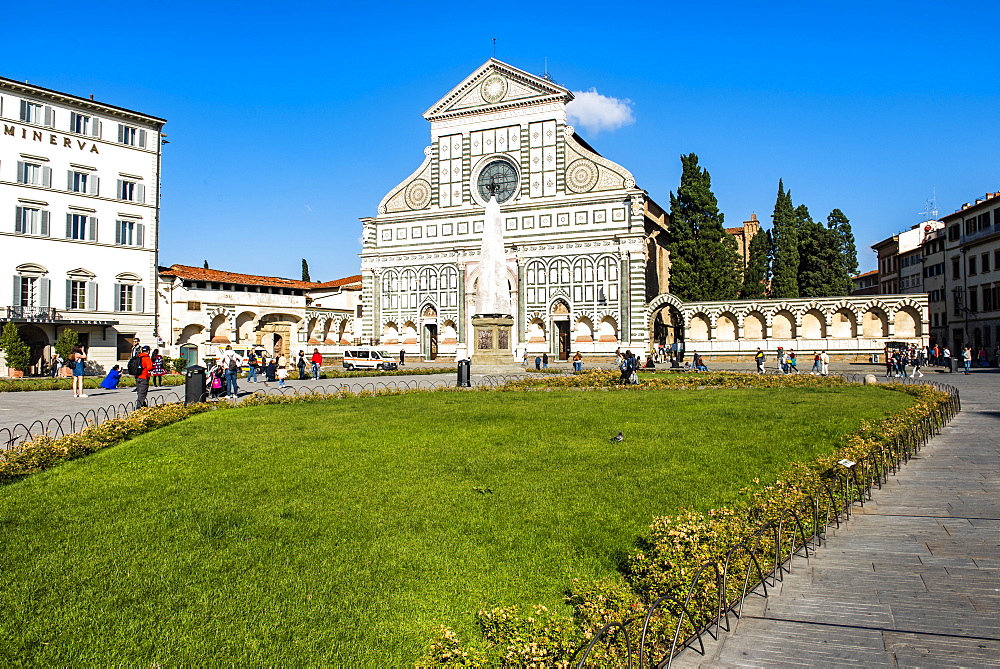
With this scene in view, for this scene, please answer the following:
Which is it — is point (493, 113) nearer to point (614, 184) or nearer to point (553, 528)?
point (614, 184)

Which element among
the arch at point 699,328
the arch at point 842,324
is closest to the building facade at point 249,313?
the arch at point 699,328

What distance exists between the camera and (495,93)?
58875mm

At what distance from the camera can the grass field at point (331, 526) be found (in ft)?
18.0

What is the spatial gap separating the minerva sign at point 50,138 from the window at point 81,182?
1571 millimetres

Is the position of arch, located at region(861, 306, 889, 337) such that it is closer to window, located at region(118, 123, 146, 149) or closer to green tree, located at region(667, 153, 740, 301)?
green tree, located at region(667, 153, 740, 301)

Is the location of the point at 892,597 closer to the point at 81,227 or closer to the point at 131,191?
the point at 81,227

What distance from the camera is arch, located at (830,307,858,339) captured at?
5066 cm

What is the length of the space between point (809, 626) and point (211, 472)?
8679 millimetres

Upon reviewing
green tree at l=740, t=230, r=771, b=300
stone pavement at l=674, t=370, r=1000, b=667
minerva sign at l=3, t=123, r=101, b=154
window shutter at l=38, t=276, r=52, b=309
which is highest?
minerva sign at l=3, t=123, r=101, b=154

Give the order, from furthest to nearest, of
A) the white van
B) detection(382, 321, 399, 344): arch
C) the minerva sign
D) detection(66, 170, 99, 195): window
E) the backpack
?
detection(382, 321, 399, 344): arch, the white van, detection(66, 170, 99, 195): window, the minerva sign, the backpack

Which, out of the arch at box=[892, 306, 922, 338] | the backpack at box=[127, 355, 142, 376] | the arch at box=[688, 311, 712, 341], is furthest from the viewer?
the arch at box=[688, 311, 712, 341]

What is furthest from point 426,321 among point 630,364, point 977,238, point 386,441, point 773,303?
point 386,441

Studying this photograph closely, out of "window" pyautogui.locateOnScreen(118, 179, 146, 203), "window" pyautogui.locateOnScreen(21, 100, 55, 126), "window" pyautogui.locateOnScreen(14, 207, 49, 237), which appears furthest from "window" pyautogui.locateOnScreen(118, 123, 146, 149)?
"window" pyautogui.locateOnScreen(14, 207, 49, 237)

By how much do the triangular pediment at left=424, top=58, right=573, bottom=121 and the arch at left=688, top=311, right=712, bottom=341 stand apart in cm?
2094
